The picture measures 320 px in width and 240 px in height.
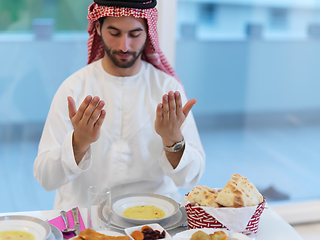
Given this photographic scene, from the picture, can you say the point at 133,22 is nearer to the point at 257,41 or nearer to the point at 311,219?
the point at 257,41

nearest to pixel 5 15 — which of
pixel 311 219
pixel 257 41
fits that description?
pixel 257 41

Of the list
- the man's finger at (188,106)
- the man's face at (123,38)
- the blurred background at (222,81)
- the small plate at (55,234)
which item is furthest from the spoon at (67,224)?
the blurred background at (222,81)

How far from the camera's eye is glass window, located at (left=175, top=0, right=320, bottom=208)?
2447 millimetres

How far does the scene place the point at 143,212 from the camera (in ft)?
4.26

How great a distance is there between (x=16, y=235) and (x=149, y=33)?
3.10 ft

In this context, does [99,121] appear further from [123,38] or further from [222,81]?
[222,81]

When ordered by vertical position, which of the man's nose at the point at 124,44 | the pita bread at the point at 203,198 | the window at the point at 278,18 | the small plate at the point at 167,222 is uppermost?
the window at the point at 278,18

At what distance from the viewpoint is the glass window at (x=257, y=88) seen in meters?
2.45

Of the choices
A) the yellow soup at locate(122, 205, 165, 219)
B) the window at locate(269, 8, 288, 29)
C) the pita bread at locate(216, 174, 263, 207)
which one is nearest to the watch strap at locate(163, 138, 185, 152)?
the yellow soup at locate(122, 205, 165, 219)

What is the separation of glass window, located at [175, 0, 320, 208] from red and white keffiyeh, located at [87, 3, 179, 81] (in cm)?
56

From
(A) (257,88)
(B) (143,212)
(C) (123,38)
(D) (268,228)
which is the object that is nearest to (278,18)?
(A) (257,88)

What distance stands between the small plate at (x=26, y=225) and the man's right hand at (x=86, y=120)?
0.34 metres

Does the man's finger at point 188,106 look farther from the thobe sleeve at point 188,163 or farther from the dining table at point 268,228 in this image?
the dining table at point 268,228

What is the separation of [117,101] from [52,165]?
389mm
